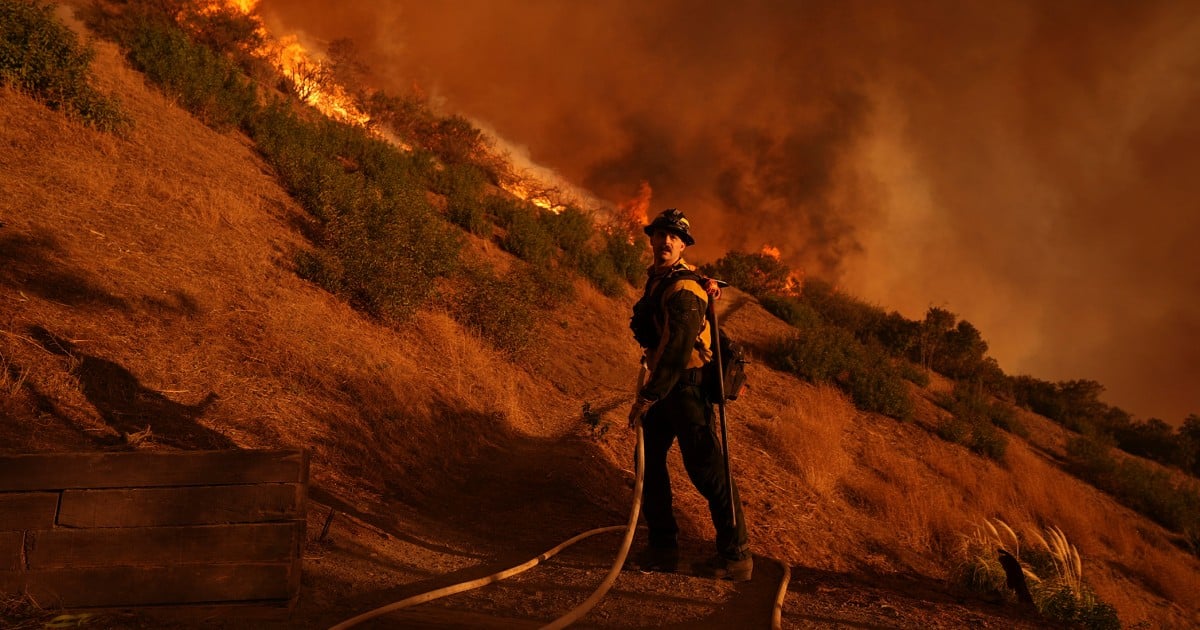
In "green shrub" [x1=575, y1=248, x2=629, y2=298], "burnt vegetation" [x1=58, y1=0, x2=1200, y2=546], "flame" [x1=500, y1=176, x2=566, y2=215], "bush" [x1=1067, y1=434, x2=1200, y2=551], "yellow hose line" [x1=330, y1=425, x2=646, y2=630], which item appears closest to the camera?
"yellow hose line" [x1=330, y1=425, x2=646, y2=630]

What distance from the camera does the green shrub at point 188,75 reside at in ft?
41.8

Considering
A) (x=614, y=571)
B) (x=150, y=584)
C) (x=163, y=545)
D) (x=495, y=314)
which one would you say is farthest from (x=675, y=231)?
(x=495, y=314)

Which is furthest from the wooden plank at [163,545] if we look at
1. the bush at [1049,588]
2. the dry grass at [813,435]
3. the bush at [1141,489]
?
the bush at [1141,489]

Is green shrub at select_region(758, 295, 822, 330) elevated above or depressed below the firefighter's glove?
above

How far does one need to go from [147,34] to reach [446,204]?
699cm

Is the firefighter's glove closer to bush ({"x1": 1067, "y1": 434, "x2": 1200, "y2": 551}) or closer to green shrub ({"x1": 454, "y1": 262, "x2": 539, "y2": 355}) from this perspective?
green shrub ({"x1": 454, "y1": 262, "x2": 539, "y2": 355})

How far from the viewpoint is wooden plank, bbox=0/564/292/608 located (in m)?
2.56

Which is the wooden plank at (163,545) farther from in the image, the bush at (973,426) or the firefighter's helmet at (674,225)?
the bush at (973,426)

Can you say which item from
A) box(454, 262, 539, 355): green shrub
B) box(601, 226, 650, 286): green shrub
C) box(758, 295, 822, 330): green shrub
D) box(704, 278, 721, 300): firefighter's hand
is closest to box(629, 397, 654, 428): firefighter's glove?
box(704, 278, 721, 300): firefighter's hand

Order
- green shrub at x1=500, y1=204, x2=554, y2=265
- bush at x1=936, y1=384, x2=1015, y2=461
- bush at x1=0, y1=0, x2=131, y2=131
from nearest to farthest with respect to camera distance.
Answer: bush at x1=0, y1=0, x2=131, y2=131 < bush at x1=936, y1=384, x2=1015, y2=461 < green shrub at x1=500, y1=204, x2=554, y2=265

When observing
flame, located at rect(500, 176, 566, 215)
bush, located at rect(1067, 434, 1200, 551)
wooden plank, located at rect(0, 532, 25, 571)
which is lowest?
wooden plank, located at rect(0, 532, 25, 571)

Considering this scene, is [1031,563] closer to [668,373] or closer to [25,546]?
[668,373]

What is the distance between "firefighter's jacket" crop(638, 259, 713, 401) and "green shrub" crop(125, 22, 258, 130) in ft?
40.3

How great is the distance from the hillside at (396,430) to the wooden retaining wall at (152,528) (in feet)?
0.62
